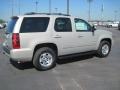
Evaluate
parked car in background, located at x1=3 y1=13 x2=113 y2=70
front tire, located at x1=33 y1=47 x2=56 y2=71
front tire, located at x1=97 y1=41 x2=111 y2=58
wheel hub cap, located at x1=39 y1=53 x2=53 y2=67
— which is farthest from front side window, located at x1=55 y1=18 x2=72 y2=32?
front tire, located at x1=97 y1=41 x2=111 y2=58

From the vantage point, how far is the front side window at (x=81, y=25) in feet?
30.1

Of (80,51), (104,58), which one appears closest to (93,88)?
(80,51)

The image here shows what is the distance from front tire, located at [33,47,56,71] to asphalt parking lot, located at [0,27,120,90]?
8.8 inches

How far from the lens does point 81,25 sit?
940 cm

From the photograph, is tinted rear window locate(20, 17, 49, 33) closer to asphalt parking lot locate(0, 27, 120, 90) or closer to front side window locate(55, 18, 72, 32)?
front side window locate(55, 18, 72, 32)

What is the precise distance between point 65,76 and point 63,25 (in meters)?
2.16

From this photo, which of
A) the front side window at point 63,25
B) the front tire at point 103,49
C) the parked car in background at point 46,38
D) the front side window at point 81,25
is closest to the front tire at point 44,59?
the parked car in background at point 46,38

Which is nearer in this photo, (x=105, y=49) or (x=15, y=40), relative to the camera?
(x=15, y=40)

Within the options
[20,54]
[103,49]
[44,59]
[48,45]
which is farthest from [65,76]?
[103,49]

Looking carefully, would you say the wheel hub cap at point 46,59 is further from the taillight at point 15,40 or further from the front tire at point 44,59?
the taillight at point 15,40

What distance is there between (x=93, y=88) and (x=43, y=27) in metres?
3.06

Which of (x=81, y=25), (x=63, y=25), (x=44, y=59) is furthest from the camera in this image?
A: (x=81, y=25)

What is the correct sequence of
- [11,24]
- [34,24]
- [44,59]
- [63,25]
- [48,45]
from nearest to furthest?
[34,24]
[11,24]
[44,59]
[48,45]
[63,25]

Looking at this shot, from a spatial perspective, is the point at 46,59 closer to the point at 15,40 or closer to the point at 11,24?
the point at 15,40
